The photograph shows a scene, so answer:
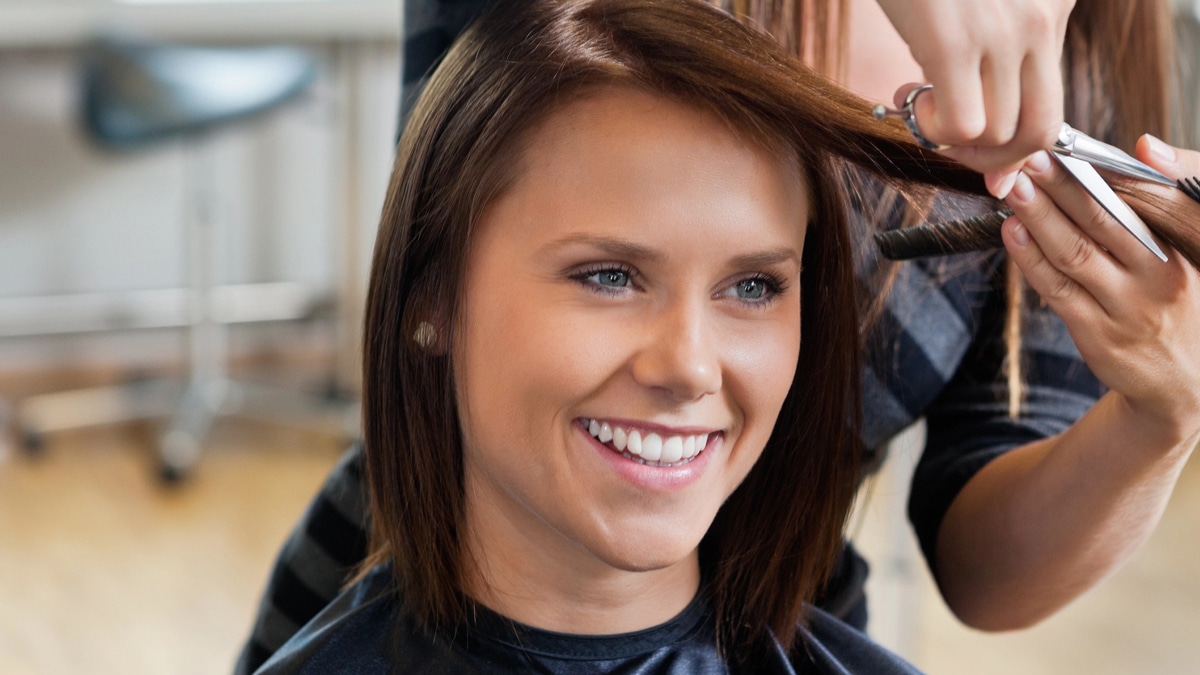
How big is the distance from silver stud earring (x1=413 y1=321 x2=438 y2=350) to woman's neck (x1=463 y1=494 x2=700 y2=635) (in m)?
0.13

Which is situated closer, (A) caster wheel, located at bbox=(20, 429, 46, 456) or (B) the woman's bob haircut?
(B) the woman's bob haircut

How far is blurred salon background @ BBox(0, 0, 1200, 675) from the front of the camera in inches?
88.8

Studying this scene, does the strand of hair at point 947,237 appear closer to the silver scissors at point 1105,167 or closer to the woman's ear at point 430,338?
the silver scissors at point 1105,167

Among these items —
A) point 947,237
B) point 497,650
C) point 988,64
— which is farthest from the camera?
point 497,650

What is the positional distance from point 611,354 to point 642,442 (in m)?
0.06

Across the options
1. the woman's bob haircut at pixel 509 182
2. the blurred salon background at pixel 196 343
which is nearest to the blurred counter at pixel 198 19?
the blurred salon background at pixel 196 343

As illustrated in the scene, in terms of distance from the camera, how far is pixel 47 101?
3.38m

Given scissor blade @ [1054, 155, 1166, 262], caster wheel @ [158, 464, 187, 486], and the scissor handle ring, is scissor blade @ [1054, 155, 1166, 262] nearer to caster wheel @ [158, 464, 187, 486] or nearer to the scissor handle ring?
the scissor handle ring

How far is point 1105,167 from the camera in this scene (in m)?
0.72

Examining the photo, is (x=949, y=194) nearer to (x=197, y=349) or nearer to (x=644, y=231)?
(x=644, y=231)

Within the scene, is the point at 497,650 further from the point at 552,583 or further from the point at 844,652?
the point at 844,652

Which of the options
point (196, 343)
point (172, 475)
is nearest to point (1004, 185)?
point (172, 475)

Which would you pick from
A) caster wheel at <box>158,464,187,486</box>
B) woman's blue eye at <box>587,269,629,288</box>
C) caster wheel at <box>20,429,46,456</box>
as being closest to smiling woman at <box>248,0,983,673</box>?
woman's blue eye at <box>587,269,629,288</box>

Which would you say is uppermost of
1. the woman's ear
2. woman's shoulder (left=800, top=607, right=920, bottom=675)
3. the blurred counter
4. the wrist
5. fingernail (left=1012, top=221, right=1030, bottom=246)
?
the blurred counter
